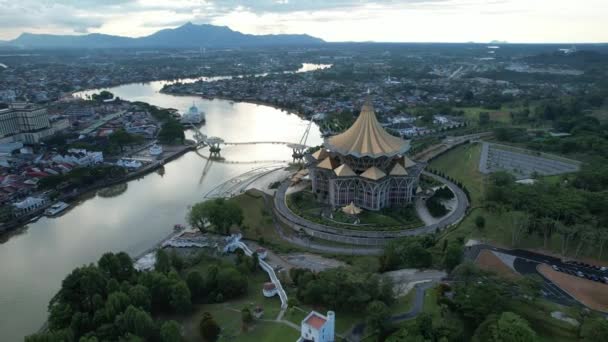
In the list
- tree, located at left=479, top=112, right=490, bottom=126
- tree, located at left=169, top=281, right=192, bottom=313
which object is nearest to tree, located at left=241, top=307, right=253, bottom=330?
tree, located at left=169, top=281, right=192, bottom=313

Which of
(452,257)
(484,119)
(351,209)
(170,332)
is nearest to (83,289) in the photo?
(170,332)

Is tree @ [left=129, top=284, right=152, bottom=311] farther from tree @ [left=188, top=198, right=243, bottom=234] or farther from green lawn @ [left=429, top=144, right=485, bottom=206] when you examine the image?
green lawn @ [left=429, top=144, right=485, bottom=206]

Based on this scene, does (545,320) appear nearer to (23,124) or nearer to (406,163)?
(406,163)

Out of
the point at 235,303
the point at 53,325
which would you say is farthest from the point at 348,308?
the point at 53,325

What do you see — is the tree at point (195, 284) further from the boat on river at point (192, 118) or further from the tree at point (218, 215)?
the boat on river at point (192, 118)

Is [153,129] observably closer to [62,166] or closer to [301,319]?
[62,166]
